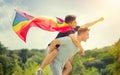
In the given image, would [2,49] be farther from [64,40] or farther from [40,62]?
[64,40]

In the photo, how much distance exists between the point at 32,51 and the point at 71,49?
72.7 ft

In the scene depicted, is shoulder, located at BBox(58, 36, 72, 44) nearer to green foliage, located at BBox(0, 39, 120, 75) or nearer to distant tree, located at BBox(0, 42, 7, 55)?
green foliage, located at BBox(0, 39, 120, 75)

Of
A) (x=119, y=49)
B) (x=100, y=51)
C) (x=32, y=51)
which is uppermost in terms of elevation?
(x=119, y=49)

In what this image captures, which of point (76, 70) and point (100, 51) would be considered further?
point (100, 51)

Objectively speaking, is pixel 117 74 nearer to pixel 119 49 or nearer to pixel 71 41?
pixel 119 49

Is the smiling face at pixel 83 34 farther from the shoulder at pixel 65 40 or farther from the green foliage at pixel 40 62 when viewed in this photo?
the green foliage at pixel 40 62

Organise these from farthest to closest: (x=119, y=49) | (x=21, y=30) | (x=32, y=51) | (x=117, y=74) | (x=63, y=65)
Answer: (x=32, y=51)
(x=119, y=49)
(x=117, y=74)
(x=21, y=30)
(x=63, y=65)

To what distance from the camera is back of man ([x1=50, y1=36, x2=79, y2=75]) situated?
17.0 feet

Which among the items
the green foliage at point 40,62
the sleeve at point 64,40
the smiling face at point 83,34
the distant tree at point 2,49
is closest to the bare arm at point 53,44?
the sleeve at point 64,40

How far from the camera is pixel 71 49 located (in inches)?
207

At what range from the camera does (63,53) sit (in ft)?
17.2

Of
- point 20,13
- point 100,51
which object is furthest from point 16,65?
point 20,13

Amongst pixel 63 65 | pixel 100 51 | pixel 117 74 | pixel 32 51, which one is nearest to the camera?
pixel 63 65

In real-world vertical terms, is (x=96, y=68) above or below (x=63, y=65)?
below
